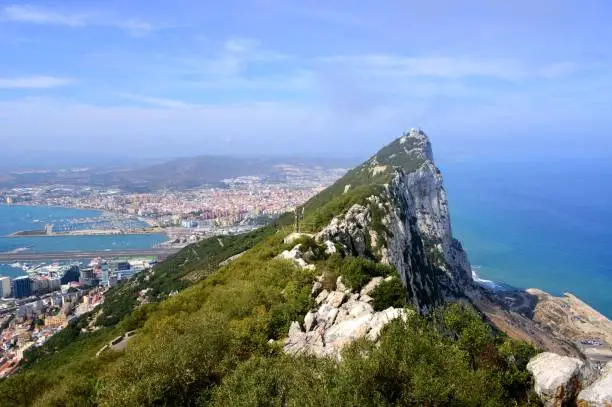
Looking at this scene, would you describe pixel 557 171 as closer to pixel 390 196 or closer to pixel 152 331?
pixel 390 196

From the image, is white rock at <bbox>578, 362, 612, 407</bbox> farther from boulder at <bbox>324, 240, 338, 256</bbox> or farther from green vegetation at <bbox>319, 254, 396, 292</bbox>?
boulder at <bbox>324, 240, 338, 256</bbox>

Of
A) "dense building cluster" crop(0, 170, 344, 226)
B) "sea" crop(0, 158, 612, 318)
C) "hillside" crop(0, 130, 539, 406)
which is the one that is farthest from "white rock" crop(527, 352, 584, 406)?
"dense building cluster" crop(0, 170, 344, 226)

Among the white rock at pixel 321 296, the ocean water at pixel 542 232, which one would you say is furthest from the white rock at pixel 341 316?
the ocean water at pixel 542 232

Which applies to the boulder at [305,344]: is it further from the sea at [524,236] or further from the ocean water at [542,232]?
the ocean water at [542,232]

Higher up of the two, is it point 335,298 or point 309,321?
point 335,298

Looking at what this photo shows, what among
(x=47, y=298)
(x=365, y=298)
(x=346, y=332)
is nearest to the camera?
(x=346, y=332)

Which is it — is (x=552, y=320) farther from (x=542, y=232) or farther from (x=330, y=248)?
(x=542, y=232)

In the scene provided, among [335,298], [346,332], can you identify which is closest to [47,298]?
[335,298]
